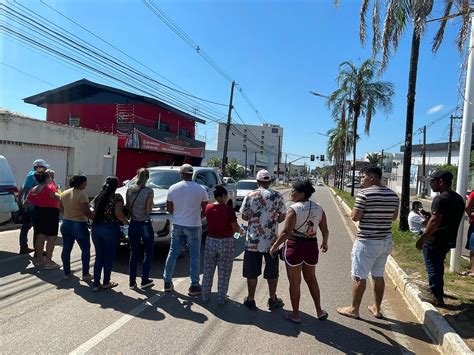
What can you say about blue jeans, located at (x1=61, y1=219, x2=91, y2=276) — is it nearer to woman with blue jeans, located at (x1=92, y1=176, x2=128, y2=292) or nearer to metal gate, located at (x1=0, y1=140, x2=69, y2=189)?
woman with blue jeans, located at (x1=92, y1=176, x2=128, y2=292)

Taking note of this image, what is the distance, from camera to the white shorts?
514 centimetres

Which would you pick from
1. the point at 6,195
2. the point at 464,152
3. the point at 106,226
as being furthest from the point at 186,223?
the point at 464,152

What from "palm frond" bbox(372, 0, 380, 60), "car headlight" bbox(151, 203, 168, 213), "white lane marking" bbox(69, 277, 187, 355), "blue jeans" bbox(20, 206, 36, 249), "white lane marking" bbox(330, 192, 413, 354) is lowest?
"white lane marking" bbox(69, 277, 187, 355)

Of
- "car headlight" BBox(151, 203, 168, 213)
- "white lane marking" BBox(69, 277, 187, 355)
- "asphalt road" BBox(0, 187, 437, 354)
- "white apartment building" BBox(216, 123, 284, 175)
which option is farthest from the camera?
"white apartment building" BBox(216, 123, 284, 175)

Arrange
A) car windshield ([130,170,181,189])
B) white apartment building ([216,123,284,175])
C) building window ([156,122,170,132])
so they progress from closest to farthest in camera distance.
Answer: car windshield ([130,170,181,189]) < building window ([156,122,170,132]) < white apartment building ([216,123,284,175])

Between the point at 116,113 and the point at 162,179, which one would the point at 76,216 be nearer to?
the point at 162,179

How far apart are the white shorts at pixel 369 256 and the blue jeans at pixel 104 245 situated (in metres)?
3.43

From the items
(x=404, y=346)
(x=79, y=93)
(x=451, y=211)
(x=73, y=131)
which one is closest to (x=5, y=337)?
(x=404, y=346)

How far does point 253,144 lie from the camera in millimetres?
131000

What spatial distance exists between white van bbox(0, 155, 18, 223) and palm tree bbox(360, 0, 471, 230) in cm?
830

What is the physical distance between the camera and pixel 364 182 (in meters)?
5.24

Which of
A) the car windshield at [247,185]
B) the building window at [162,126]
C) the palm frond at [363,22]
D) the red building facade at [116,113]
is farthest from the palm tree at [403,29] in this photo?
the building window at [162,126]

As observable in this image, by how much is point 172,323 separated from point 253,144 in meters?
127

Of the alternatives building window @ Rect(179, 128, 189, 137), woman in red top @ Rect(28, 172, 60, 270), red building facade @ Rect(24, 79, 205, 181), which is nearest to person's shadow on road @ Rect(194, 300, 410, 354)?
woman in red top @ Rect(28, 172, 60, 270)
